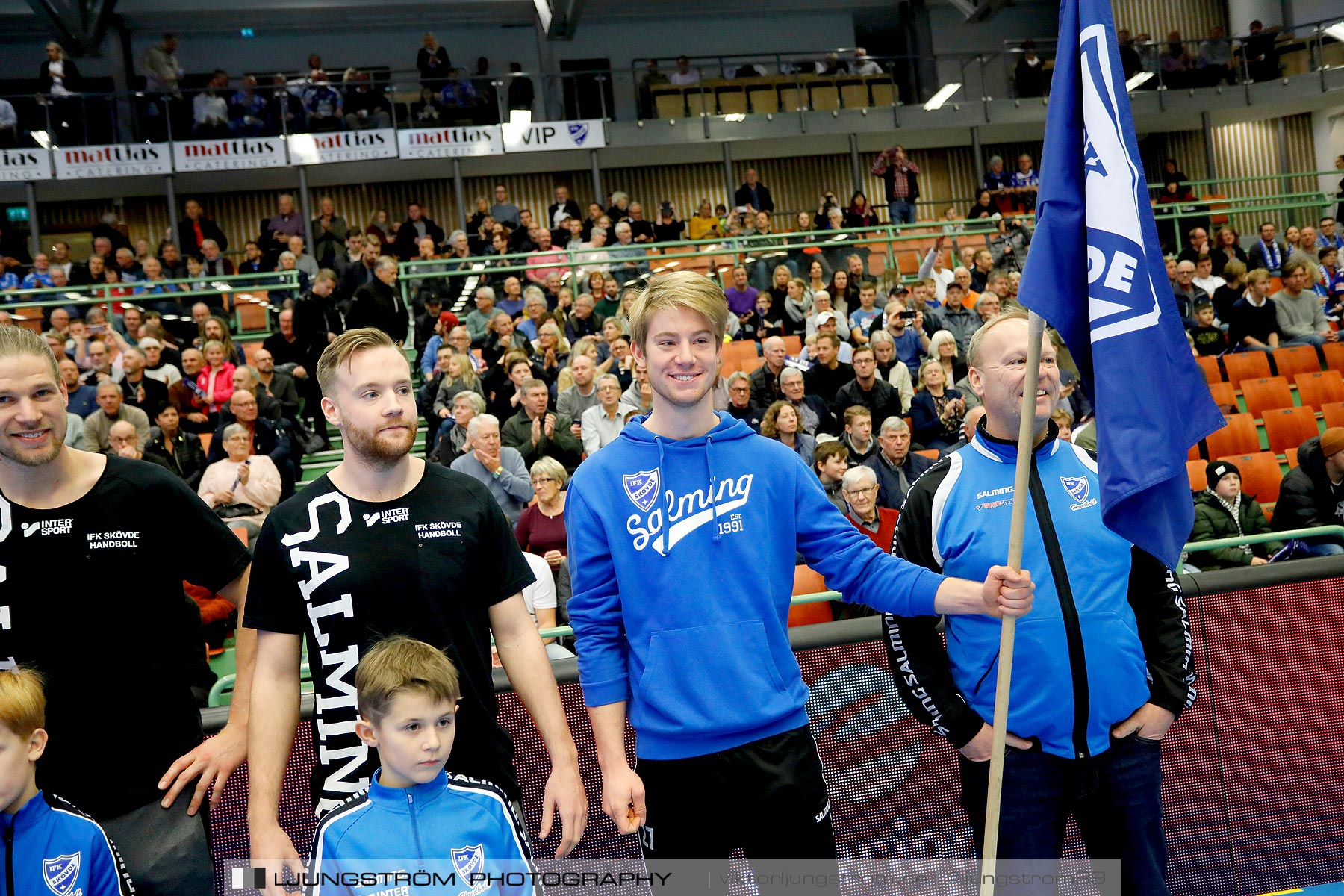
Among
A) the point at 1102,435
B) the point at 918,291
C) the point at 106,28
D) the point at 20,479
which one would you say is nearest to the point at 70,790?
the point at 20,479

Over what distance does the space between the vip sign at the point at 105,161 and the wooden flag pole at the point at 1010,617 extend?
17.5 metres

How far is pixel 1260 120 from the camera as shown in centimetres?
2194

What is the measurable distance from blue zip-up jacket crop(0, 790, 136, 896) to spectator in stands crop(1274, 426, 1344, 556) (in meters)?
6.19

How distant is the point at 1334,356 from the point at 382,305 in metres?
8.89

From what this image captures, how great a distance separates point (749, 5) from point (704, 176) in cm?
352

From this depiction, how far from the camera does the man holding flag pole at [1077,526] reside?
2.26 m

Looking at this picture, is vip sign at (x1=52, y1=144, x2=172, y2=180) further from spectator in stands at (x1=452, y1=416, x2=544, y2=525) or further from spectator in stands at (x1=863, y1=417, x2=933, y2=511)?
spectator in stands at (x1=863, y1=417, x2=933, y2=511)

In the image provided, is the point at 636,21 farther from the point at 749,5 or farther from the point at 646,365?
the point at 646,365

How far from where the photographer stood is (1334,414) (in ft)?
30.2

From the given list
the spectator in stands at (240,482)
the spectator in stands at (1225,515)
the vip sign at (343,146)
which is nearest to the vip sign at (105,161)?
the vip sign at (343,146)

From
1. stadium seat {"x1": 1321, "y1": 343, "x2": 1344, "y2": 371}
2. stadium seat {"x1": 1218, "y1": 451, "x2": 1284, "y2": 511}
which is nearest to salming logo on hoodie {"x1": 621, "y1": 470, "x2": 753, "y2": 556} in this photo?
stadium seat {"x1": 1218, "y1": 451, "x2": 1284, "y2": 511}

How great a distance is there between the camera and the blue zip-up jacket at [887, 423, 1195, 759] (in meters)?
2.50

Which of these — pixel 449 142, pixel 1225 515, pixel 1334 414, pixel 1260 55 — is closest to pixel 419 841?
pixel 1225 515

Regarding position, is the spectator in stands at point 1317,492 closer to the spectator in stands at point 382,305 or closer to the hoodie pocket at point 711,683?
the hoodie pocket at point 711,683
